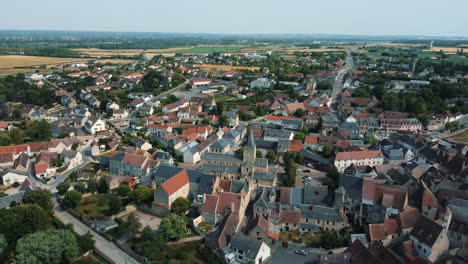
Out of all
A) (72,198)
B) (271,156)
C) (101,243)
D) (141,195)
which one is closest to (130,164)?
(141,195)

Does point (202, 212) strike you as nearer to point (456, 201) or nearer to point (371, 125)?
point (456, 201)

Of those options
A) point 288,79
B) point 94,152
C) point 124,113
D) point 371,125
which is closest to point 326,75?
point 288,79

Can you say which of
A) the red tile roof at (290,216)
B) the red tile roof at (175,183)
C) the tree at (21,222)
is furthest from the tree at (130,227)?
the red tile roof at (290,216)

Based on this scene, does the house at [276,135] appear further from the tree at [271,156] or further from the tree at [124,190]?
the tree at [124,190]

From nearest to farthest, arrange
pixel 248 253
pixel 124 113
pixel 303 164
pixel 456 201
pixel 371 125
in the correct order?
pixel 248 253
pixel 456 201
pixel 303 164
pixel 371 125
pixel 124 113

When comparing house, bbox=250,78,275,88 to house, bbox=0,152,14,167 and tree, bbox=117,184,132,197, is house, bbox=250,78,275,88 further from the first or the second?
tree, bbox=117,184,132,197

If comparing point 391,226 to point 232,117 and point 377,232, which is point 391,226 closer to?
point 377,232
